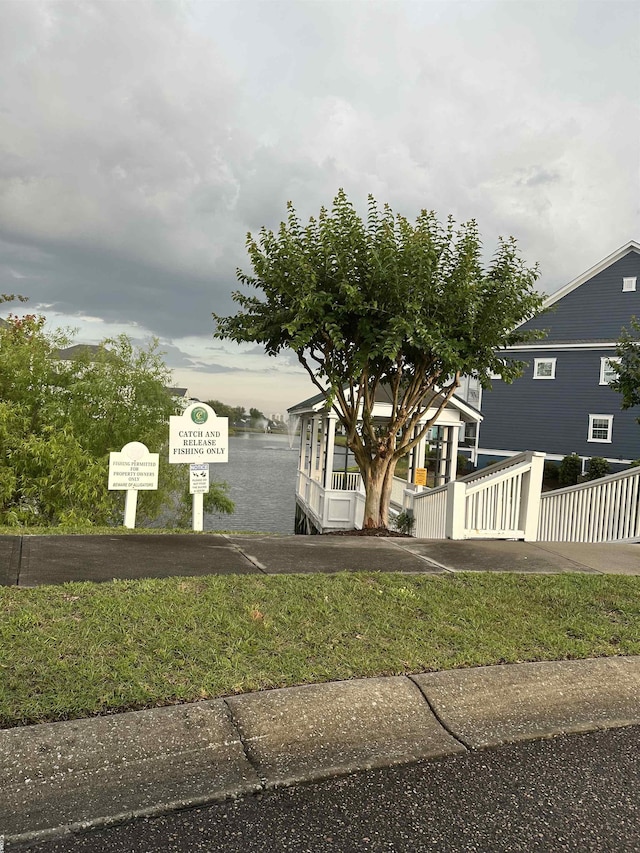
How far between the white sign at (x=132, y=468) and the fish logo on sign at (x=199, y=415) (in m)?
0.72

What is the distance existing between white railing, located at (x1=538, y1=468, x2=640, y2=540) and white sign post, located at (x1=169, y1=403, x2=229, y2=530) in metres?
5.35

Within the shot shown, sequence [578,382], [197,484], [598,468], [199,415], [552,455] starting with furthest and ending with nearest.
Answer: [552,455] < [578,382] < [598,468] < [197,484] < [199,415]

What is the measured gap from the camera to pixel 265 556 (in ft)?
20.5

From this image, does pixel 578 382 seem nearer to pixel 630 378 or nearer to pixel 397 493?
pixel 630 378

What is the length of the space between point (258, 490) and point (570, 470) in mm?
13157

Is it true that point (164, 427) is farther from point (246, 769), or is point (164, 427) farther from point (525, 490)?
point (246, 769)

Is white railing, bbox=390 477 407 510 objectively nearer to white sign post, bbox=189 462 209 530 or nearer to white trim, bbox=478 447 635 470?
white sign post, bbox=189 462 209 530

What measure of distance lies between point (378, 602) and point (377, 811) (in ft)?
7.75

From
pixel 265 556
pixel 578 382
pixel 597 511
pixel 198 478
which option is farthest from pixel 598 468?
pixel 265 556

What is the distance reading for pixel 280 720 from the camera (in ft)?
10.1

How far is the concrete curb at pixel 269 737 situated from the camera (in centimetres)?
248

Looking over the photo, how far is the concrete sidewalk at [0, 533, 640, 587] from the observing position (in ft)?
17.3

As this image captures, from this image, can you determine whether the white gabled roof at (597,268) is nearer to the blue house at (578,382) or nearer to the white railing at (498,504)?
the blue house at (578,382)

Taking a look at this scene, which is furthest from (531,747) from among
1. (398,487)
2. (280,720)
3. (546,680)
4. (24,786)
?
(398,487)
